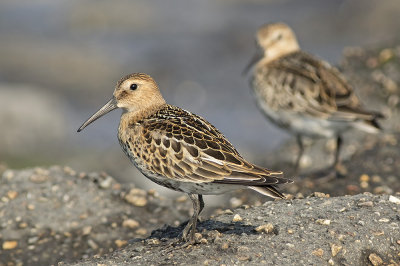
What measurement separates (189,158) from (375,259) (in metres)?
2.15

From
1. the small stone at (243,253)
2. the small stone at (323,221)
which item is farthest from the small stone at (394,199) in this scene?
the small stone at (243,253)

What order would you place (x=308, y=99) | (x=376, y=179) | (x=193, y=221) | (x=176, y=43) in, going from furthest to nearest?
1. (x=176, y=43)
2. (x=376, y=179)
3. (x=308, y=99)
4. (x=193, y=221)

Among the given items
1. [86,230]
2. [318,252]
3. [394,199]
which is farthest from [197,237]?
[86,230]

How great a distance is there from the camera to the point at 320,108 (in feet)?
34.6

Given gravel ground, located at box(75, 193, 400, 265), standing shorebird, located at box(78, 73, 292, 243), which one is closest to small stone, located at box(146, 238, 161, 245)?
gravel ground, located at box(75, 193, 400, 265)

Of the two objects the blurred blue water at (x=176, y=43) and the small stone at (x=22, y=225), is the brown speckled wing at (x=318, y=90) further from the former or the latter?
the blurred blue water at (x=176, y=43)

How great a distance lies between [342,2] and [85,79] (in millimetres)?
13693

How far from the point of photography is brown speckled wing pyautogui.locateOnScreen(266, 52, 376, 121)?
1048 centimetres

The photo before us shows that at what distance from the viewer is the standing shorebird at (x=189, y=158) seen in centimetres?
665

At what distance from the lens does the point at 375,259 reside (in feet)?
22.8

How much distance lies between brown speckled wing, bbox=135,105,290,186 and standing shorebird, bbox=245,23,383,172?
3.66 m

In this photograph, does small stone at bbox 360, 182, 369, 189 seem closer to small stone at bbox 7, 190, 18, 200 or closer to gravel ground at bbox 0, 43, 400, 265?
gravel ground at bbox 0, 43, 400, 265

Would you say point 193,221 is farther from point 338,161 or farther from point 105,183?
point 338,161

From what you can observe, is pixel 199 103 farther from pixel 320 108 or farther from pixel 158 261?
pixel 158 261
